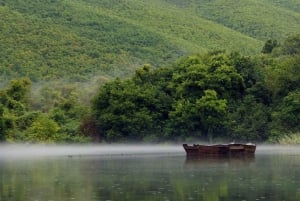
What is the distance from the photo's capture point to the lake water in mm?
33906

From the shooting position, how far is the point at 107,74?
11612cm

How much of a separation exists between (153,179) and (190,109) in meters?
36.1

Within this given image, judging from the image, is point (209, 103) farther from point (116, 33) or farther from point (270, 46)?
point (116, 33)

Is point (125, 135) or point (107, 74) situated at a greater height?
point (107, 74)

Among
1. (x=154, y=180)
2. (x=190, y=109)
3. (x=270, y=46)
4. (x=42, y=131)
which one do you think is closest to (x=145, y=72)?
(x=190, y=109)

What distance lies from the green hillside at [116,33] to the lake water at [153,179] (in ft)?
177

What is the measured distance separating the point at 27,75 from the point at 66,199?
78897 millimetres

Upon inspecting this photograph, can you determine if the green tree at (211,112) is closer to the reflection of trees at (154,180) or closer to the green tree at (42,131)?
the green tree at (42,131)

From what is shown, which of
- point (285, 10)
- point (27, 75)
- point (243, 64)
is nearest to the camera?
point (243, 64)

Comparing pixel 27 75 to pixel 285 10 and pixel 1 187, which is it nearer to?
pixel 285 10

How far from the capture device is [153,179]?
4131 cm

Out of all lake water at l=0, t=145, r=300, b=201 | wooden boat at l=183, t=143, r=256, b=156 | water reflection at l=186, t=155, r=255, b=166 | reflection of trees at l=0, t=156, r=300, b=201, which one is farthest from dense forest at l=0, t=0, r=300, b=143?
reflection of trees at l=0, t=156, r=300, b=201

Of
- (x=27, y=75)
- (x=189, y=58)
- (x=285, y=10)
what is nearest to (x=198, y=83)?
(x=189, y=58)

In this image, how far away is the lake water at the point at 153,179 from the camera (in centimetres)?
3391
